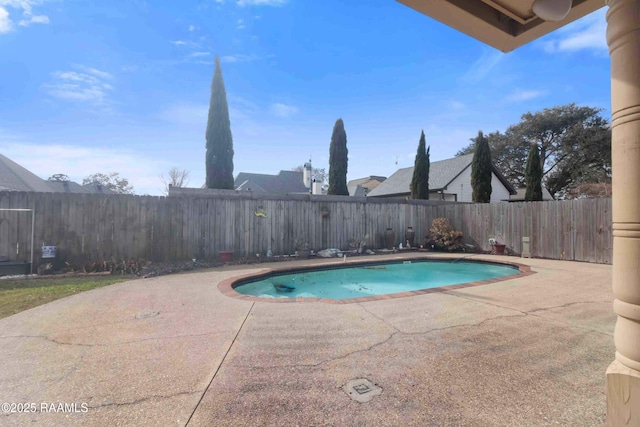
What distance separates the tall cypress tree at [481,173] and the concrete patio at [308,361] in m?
13.7

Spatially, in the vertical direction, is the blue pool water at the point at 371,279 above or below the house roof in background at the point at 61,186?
below

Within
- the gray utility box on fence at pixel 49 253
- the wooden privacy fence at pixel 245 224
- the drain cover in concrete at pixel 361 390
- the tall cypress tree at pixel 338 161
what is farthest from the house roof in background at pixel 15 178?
the drain cover in concrete at pixel 361 390

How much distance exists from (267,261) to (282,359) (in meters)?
6.06

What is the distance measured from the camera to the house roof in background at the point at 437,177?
63.1 feet

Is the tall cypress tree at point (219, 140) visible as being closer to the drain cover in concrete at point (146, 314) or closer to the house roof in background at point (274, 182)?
the drain cover in concrete at point (146, 314)

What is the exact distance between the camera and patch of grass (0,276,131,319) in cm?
403

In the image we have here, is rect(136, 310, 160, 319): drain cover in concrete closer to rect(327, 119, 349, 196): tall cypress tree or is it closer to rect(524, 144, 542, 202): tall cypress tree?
rect(327, 119, 349, 196): tall cypress tree

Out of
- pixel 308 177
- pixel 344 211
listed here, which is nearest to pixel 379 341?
→ pixel 344 211

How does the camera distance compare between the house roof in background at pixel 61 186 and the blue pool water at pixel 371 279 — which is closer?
the blue pool water at pixel 371 279

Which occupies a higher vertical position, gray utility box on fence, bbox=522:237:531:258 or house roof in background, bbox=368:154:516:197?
house roof in background, bbox=368:154:516:197

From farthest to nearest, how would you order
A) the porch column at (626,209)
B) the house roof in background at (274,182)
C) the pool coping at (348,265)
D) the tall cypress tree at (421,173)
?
the house roof in background at (274,182)
the tall cypress tree at (421,173)
the pool coping at (348,265)
the porch column at (626,209)

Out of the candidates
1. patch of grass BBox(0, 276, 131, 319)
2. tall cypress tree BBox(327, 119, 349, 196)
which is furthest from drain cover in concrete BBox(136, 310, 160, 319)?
tall cypress tree BBox(327, 119, 349, 196)

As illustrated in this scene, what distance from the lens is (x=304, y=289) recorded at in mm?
6223

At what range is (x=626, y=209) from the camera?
1166 millimetres
